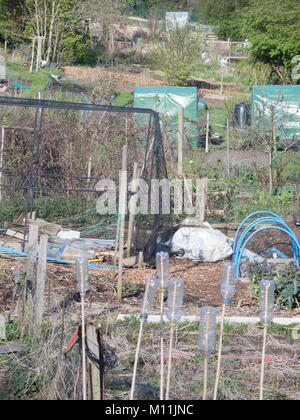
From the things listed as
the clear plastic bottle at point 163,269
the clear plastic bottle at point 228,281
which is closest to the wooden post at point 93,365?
the clear plastic bottle at point 163,269

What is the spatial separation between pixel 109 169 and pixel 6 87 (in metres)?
8.97

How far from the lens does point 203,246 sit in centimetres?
863

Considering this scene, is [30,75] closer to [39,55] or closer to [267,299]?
[39,55]

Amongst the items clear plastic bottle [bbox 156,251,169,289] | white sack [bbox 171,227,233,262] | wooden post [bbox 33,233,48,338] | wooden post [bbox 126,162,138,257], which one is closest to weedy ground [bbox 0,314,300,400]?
wooden post [bbox 33,233,48,338]

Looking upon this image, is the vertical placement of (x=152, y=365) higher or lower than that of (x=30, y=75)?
lower

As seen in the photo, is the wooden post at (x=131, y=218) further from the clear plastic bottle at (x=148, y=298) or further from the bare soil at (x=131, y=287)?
the clear plastic bottle at (x=148, y=298)

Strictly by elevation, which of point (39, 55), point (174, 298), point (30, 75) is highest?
point (39, 55)

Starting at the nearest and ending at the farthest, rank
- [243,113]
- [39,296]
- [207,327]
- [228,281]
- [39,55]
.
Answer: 1. [207,327]
2. [228,281]
3. [39,296]
4. [243,113]
5. [39,55]

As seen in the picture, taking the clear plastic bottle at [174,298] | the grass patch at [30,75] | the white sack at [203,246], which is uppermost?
the clear plastic bottle at [174,298]

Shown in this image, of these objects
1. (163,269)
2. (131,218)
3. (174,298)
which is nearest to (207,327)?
(174,298)

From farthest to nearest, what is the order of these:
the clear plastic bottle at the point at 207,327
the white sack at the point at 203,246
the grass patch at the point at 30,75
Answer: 1. the grass patch at the point at 30,75
2. the white sack at the point at 203,246
3. the clear plastic bottle at the point at 207,327

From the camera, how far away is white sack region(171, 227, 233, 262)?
8.61 meters

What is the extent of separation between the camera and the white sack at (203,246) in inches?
339
